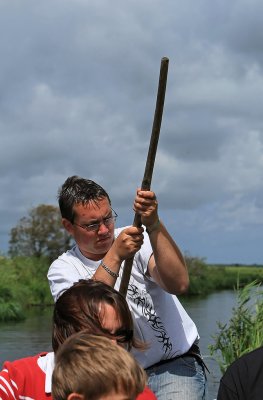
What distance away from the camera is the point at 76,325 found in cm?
224

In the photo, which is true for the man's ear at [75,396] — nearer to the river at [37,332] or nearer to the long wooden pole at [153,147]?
the long wooden pole at [153,147]

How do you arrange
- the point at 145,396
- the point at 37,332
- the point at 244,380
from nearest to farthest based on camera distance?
the point at 145,396, the point at 244,380, the point at 37,332

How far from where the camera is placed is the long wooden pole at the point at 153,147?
2.72 meters

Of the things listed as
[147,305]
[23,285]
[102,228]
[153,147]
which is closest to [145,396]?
[147,305]

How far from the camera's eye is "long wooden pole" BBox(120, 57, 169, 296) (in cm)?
272

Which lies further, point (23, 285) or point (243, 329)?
point (23, 285)

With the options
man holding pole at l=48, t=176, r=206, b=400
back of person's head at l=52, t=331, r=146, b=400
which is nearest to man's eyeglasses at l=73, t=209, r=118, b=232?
man holding pole at l=48, t=176, r=206, b=400

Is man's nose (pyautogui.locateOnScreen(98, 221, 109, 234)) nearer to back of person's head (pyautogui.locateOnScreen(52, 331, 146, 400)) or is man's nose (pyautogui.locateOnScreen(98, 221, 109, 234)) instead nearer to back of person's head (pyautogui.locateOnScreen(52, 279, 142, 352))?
back of person's head (pyautogui.locateOnScreen(52, 279, 142, 352))

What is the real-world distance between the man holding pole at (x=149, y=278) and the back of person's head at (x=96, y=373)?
42.7 inches

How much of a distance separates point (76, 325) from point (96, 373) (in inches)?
19.0

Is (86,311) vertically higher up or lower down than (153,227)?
lower down

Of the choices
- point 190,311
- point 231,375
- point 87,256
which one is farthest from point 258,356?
point 190,311

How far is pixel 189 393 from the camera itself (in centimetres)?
309

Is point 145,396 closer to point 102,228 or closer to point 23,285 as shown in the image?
point 102,228
